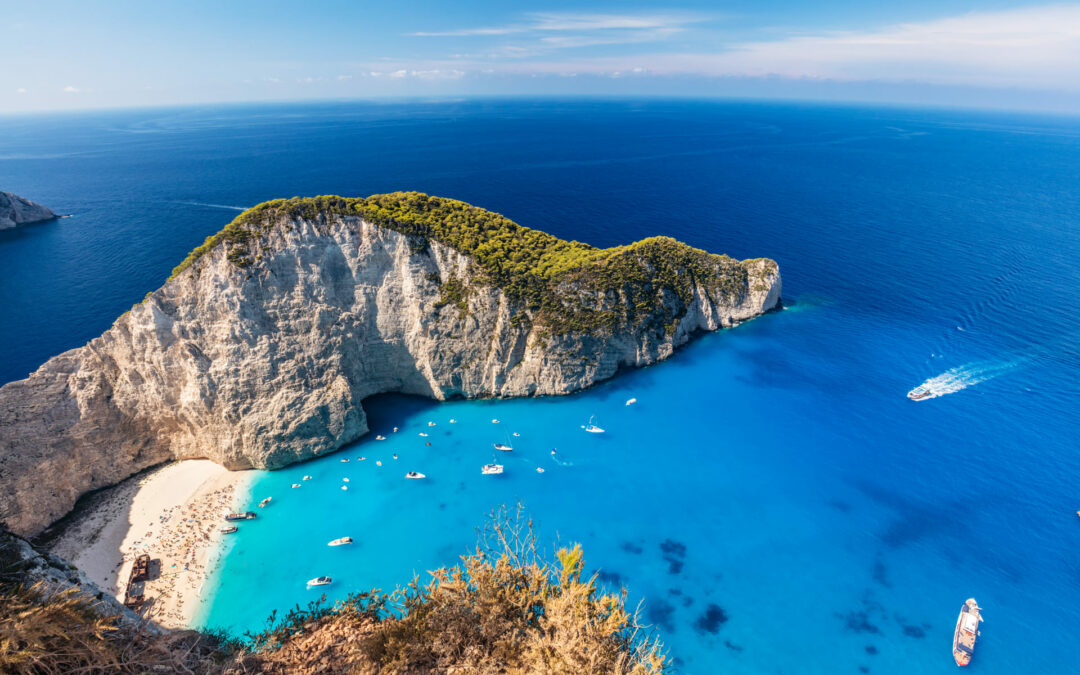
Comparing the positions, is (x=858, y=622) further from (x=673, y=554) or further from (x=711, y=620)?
(x=673, y=554)

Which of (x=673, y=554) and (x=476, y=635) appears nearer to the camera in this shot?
(x=476, y=635)

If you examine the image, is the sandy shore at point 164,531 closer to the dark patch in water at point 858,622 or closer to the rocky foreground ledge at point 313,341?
the rocky foreground ledge at point 313,341

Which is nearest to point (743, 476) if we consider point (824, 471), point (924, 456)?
point (824, 471)

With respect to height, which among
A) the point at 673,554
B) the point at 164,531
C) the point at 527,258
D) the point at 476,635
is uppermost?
the point at 527,258

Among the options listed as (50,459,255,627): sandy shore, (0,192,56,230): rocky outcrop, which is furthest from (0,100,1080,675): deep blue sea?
(0,192,56,230): rocky outcrop

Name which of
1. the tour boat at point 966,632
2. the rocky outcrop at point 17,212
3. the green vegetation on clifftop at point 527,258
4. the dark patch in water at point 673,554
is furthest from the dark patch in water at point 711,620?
the rocky outcrop at point 17,212

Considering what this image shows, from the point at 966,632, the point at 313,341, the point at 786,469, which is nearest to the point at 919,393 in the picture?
the point at 786,469

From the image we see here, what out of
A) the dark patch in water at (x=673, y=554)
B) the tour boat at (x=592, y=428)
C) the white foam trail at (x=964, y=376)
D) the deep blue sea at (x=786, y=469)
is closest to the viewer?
the deep blue sea at (x=786, y=469)

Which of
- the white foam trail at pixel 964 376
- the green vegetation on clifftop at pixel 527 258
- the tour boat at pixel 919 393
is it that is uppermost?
the green vegetation on clifftop at pixel 527 258
